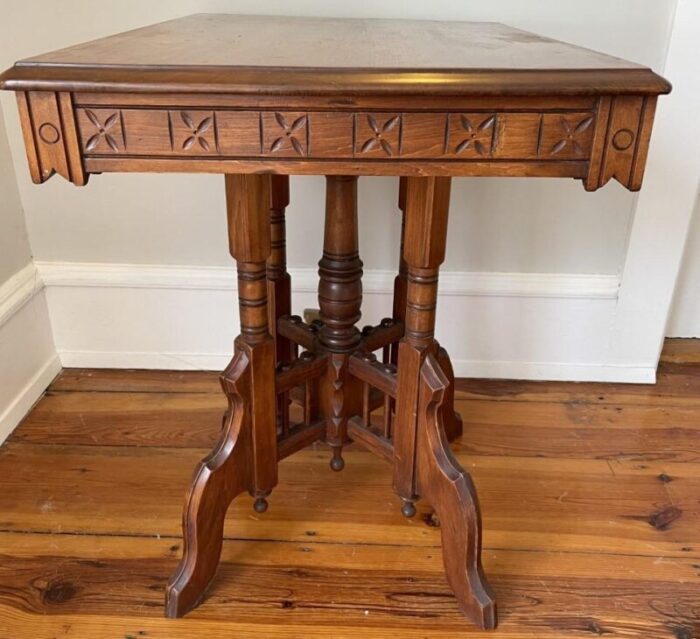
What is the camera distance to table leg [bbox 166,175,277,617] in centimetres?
96

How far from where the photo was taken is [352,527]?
1.22m

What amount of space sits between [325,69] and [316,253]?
0.88 metres

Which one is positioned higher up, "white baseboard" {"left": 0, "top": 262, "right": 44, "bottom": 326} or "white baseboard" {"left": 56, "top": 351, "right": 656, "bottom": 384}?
"white baseboard" {"left": 0, "top": 262, "right": 44, "bottom": 326}

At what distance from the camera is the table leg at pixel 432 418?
963 mm

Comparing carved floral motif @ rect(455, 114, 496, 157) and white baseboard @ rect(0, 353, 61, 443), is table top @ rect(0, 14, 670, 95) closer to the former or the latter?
carved floral motif @ rect(455, 114, 496, 157)

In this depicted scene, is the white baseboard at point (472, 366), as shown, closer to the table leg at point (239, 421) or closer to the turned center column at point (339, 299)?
the turned center column at point (339, 299)

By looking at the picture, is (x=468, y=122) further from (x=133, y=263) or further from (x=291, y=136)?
(x=133, y=263)

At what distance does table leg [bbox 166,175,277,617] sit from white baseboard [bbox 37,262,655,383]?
578 millimetres

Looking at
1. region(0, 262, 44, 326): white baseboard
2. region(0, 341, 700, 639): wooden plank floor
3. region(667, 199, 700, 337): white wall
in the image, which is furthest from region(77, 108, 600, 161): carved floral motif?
region(667, 199, 700, 337): white wall

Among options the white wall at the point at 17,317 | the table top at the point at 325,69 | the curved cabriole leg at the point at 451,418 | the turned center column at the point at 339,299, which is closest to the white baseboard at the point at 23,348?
the white wall at the point at 17,317

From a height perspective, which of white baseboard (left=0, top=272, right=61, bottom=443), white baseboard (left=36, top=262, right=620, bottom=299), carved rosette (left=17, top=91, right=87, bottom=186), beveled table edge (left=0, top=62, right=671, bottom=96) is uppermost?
beveled table edge (left=0, top=62, right=671, bottom=96)

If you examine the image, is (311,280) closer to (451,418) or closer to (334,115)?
(451,418)

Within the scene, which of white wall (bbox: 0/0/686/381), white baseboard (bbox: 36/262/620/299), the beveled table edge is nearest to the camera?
the beveled table edge

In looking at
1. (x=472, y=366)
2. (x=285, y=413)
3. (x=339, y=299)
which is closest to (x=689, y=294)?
(x=472, y=366)
